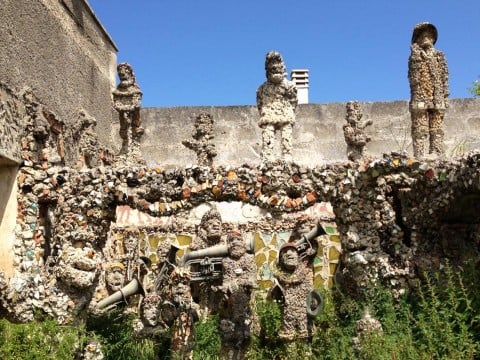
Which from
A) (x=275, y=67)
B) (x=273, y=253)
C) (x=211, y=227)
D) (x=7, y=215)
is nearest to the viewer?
(x=7, y=215)

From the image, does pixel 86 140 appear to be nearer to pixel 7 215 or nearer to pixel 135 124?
pixel 135 124

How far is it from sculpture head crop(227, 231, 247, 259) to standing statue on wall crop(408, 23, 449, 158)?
16.5 feet

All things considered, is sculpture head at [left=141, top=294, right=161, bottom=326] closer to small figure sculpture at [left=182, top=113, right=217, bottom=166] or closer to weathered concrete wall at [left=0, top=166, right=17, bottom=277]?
weathered concrete wall at [left=0, top=166, right=17, bottom=277]

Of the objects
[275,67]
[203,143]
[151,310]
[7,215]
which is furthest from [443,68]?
[7,215]

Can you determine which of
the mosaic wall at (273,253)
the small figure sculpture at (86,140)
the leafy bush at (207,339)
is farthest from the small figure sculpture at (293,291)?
the small figure sculpture at (86,140)

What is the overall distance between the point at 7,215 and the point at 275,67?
5001mm

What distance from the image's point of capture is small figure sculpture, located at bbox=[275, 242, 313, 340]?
6.40 metres

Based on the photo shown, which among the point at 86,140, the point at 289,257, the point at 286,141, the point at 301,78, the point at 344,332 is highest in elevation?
the point at 301,78

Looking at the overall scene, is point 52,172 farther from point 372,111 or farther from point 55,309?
point 372,111

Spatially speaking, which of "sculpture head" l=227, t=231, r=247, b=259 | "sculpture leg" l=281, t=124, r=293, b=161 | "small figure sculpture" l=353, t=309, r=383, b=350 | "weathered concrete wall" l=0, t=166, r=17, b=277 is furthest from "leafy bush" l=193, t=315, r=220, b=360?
"sculpture leg" l=281, t=124, r=293, b=161

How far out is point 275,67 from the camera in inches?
406

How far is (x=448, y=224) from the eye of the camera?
7367 mm

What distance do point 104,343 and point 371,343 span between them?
3.04 meters

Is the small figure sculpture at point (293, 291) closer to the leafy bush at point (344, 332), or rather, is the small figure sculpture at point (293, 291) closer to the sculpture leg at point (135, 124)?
the leafy bush at point (344, 332)
